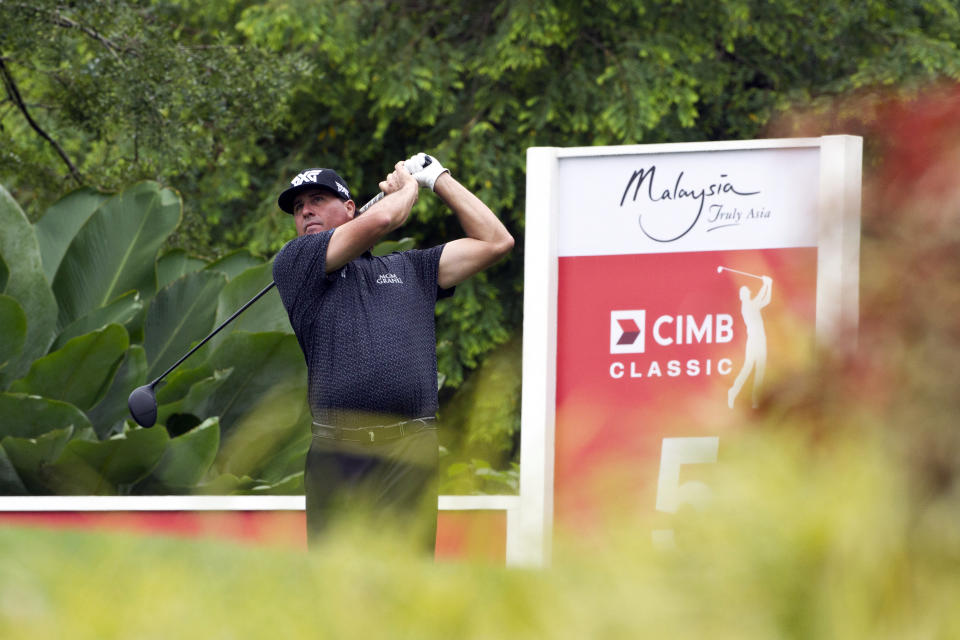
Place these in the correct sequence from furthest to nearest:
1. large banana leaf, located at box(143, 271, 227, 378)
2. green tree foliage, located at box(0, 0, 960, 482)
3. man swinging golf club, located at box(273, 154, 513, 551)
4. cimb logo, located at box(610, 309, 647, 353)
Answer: green tree foliage, located at box(0, 0, 960, 482), large banana leaf, located at box(143, 271, 227, 378), cimb logo, located at box(610, 309, 647, 353), man swinging golf club, located at box(273, 154, 513, 551)

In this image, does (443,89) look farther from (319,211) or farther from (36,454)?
(319,211)

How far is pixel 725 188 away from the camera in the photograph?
4641 millimetres

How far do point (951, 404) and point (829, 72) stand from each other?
14.5 meters

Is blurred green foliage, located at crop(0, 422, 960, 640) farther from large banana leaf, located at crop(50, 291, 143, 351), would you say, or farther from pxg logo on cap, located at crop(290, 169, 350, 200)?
large banana leaf, located at crop(50, 291, 143, 351)

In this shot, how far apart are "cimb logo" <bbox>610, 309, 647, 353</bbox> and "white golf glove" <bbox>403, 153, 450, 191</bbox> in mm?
978

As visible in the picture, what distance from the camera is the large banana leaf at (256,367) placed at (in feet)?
21.0

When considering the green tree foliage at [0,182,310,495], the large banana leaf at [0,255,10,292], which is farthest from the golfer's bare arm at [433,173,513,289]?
the large banana leaf at [0,255,10,292]

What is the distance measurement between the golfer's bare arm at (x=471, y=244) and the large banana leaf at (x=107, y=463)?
2.21 m

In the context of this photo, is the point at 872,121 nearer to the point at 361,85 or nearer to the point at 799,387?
the point at 799,387

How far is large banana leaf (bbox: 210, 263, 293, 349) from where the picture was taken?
6.64 meters

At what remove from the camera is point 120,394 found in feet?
21.5

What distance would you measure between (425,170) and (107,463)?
8.24ft

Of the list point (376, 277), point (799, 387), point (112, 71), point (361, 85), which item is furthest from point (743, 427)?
point (361, 85)

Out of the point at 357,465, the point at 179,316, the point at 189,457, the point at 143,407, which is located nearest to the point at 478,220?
the point at 357,465
